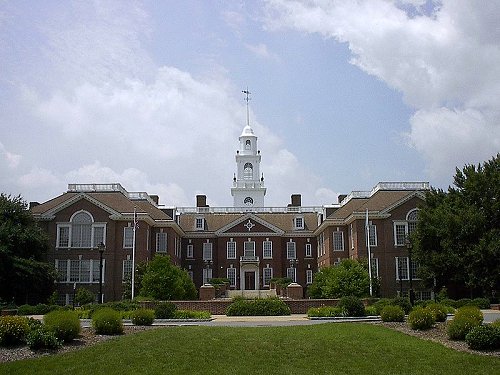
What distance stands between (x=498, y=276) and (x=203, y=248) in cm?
3346

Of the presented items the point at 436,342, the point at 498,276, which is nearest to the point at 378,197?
the point at 498,276

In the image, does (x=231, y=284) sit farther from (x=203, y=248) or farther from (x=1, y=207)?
(x=1, y=207)

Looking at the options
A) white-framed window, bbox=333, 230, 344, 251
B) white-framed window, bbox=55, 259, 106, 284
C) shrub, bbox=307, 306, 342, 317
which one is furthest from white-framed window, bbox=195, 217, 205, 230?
shrub, bbox=307, 306, 342, 317

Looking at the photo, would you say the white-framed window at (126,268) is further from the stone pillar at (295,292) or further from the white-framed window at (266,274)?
the white-framed window at (266,274)

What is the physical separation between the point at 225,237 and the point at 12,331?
48.6 metres

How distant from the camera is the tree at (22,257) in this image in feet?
149

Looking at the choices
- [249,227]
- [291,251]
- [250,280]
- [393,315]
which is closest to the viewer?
[393,315]

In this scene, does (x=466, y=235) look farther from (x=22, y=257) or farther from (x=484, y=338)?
(x=22, y=257)

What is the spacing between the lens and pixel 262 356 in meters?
16.6

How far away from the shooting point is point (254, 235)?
66.6 meters

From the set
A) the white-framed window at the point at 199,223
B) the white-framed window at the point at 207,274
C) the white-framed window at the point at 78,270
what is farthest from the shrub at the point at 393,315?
the white-framed window at the point at 199,223

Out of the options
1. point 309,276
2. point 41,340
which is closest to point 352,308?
point 41,340

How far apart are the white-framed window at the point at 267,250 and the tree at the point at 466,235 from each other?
21.6m

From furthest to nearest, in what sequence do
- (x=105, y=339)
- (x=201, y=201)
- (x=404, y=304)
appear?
(x=201, y=201) < (x=404, y=304) < (x=105, y=339)
